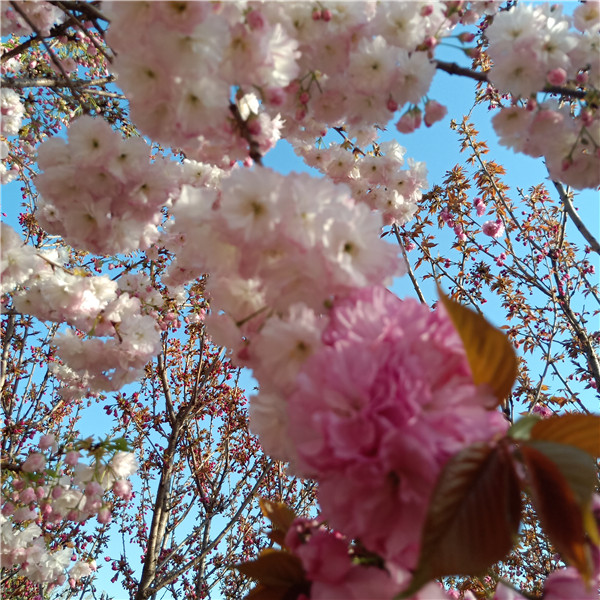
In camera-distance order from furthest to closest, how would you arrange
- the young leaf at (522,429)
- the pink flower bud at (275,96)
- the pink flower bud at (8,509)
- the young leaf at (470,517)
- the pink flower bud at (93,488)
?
the pink flower bud at (8,509), the pink flower bud at (93,488), the pink flower bud at (275,96), the young leaf at (522,429), the young leaf at (470,517)

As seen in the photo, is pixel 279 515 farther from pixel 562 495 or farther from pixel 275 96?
pixel 275 96

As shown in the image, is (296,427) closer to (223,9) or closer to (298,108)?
(223,9)

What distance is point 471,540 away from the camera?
22.0 inches

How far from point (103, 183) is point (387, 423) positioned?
4.24 feet

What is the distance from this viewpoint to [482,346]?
0.65m

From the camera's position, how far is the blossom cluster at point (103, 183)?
1.46m

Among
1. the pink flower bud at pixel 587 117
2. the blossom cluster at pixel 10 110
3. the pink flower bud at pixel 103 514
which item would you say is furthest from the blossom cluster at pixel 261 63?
the blossom cluster at pixel 10 110

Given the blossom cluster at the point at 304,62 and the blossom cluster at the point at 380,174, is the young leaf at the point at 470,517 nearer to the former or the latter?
the blossom cluster at the point at 304,62

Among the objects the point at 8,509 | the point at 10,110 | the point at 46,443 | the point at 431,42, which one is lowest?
the point at 8,509

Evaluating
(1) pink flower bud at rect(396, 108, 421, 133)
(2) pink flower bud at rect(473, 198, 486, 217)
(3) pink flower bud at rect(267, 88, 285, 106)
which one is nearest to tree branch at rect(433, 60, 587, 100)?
(1) pink flower bud at rect(396, 108, 421, 133)

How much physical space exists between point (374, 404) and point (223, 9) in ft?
3.54

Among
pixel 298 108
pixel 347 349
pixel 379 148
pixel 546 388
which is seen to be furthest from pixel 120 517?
pixel 347 349

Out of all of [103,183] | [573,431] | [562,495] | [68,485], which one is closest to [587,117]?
[573,431]

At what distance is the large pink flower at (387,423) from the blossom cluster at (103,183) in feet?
3.60
